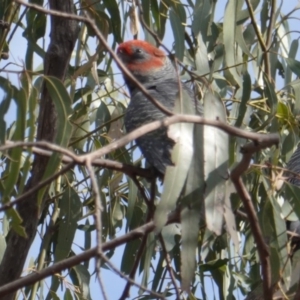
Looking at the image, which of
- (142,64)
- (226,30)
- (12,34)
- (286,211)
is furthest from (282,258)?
(142,64)

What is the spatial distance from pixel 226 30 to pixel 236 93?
0.26 metres

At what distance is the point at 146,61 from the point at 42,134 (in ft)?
3.74

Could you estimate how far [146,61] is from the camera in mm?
3145

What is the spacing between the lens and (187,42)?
9.26 feet

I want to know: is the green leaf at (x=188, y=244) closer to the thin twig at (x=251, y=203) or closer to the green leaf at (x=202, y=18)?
the thin twig at (x=251, y=203)

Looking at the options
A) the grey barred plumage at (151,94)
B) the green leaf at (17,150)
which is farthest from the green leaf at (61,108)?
the grey barred plumage at (151,94)

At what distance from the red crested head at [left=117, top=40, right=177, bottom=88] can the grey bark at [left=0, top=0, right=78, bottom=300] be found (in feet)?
2.92

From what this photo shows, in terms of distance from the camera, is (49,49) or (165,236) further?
(165,236)

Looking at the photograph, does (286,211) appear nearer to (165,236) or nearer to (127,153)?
(165,236)

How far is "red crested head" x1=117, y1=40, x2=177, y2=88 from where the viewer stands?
3057 mm

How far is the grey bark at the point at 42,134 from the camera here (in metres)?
2.07

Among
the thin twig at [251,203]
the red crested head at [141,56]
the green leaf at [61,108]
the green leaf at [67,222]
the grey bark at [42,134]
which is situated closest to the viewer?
the thin twig at [251,203]

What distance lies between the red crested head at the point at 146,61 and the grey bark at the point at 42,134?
0.89m

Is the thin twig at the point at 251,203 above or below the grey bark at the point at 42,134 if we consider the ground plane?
below
